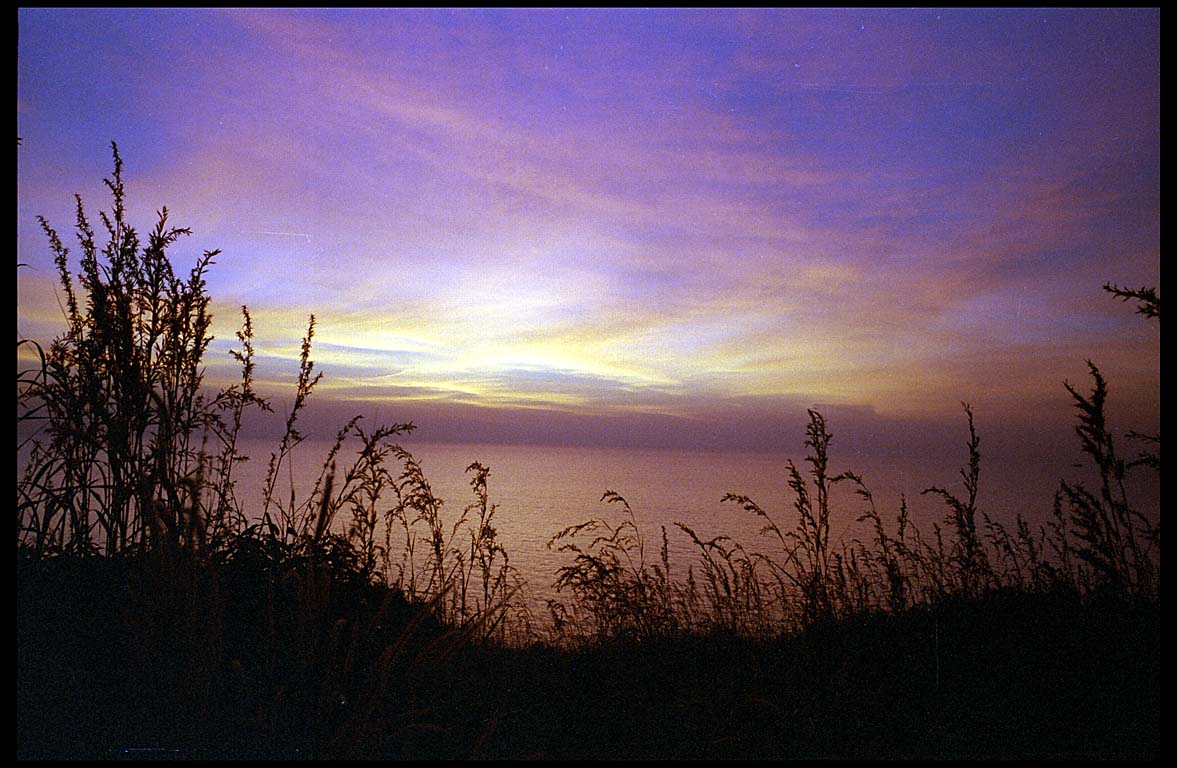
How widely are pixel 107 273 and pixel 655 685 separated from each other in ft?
10.5

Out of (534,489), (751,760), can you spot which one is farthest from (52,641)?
(534,489)

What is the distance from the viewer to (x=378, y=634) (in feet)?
10.9

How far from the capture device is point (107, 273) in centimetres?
324

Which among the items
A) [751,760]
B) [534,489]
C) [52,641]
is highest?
[52,641]

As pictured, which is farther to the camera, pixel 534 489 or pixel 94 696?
pixel 534 489

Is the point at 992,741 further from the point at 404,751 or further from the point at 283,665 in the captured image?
the point at 283,665

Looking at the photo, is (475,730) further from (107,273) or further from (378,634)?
(107,273)

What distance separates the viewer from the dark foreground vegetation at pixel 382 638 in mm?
2469

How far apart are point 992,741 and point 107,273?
433 cm

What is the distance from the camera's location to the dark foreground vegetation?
2.47m

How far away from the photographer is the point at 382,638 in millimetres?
3299
